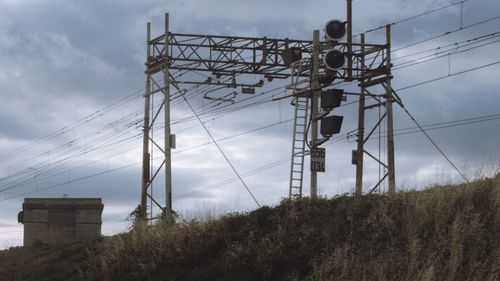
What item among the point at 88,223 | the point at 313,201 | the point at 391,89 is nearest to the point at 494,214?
the point at 313,201

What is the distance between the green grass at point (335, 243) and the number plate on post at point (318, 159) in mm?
7308

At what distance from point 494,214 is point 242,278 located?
476 cm

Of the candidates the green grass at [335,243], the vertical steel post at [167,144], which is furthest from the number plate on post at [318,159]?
the vertical steel post at [167,144]

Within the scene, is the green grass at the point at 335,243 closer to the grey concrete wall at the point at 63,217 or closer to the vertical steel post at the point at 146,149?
the vertical steel post at the point at 146,149

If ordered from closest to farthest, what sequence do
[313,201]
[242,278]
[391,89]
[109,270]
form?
[242,278] < [313,201] < [109,270] < [391,89]

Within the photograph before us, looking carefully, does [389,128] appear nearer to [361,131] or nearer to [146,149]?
[361,131]

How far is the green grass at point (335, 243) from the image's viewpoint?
38.5 feet

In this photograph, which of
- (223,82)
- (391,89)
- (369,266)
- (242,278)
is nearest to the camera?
(369,266)

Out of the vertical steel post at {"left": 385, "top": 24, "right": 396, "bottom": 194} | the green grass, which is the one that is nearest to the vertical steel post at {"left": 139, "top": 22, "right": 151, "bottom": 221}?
the vertical steel post at {"left": 385, "top": 24, "right": 396, "bottom": 194}

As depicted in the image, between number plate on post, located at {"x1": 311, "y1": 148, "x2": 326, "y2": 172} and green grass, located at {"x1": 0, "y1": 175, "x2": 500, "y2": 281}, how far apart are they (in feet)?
24.0

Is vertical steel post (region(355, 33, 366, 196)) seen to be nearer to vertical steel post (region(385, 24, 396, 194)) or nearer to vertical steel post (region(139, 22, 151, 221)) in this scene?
vertical steel post (region(385, 24, 396, 194))

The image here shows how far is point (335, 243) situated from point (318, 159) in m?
11.2

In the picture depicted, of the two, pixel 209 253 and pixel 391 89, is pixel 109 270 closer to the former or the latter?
pixel 209 253

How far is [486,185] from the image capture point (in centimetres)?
1328
